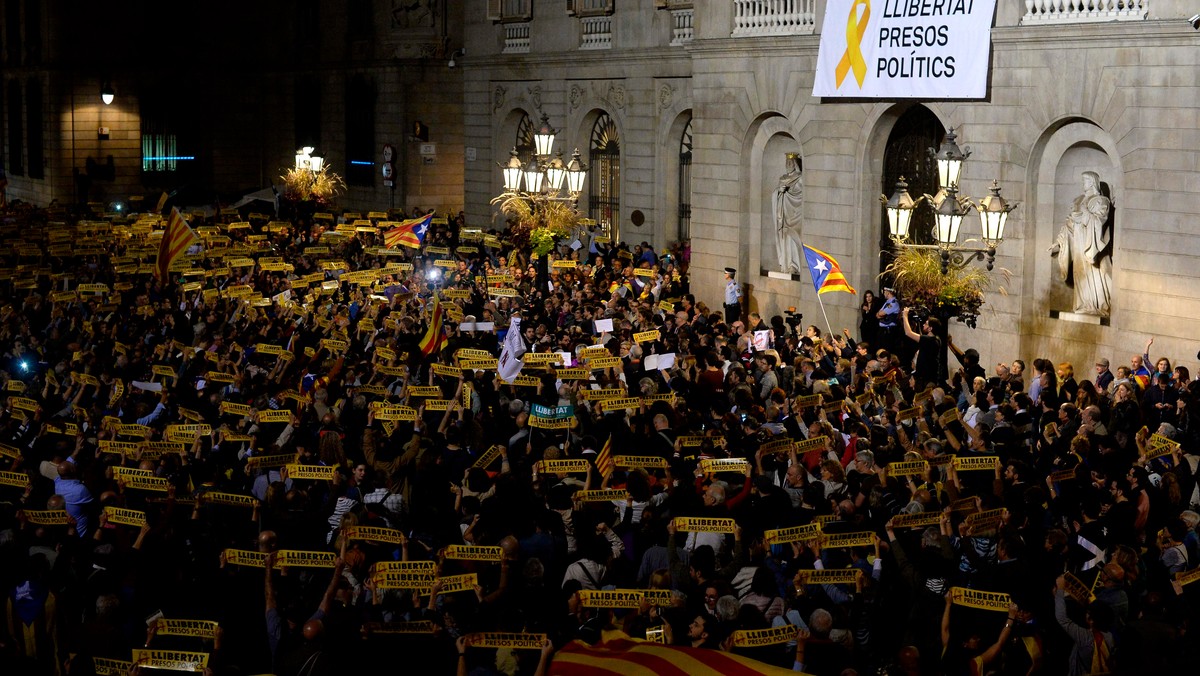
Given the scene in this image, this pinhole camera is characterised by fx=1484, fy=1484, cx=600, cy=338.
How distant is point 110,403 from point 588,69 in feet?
66.2

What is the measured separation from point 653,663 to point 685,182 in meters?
26.0

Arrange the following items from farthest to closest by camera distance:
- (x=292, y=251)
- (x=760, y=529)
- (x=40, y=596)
Answer: (x=292, y=251), (x=760, y=529), (x=40, y=596)

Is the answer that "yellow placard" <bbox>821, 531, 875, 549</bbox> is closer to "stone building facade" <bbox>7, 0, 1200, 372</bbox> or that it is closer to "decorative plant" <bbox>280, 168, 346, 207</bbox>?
"stone building facade" <bbox>7, 0, 1200, 372</bbox>

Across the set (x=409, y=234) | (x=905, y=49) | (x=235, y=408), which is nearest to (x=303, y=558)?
(x=235, y=408)

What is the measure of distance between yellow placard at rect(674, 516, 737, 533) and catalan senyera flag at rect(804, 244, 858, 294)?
1011cm

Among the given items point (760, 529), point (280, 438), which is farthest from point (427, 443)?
point (760, 529)

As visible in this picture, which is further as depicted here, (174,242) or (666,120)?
(666,120)

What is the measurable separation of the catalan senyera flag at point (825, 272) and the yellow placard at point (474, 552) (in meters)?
11.0

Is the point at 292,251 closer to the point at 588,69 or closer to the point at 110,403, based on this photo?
the point at 588,69

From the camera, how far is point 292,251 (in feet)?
109

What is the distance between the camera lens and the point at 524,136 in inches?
1592

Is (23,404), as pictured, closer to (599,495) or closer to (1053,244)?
(599,495)

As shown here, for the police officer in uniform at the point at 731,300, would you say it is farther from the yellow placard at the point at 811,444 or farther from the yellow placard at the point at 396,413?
the yellow placard at the point at 811,444

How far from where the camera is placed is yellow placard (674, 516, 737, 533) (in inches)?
453
